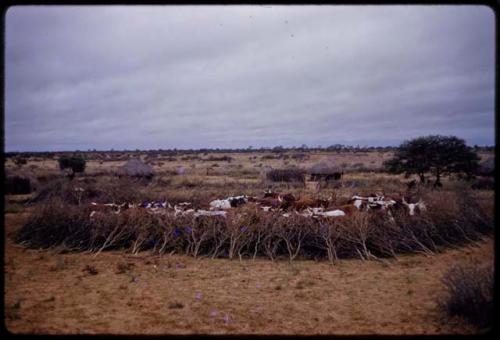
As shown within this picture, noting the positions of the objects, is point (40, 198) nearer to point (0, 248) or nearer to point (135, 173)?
point (135, 173)

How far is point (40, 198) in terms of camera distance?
13.5m

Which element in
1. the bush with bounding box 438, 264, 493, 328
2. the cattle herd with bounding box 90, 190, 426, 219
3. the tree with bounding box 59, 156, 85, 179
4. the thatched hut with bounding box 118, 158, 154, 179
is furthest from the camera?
the tree with bounding box 59, 156, 85, 179

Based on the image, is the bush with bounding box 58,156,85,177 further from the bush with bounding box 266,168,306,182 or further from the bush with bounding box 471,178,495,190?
the bush with bounding box 471,178,495,190

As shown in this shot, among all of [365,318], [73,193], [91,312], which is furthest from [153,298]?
[73,193]

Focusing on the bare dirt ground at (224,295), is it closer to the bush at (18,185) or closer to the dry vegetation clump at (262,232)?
the dry vegetation clump at (262,232)

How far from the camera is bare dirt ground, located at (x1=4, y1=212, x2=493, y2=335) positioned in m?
4.52

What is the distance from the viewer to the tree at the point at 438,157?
17.8 m

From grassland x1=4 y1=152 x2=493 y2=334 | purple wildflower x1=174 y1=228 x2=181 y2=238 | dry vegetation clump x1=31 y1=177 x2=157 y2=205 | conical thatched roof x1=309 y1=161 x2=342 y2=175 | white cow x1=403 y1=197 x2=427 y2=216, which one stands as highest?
conical thatched roof x1=309 y1=161 x2=342 y2=175

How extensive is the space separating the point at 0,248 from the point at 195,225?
4753 millimetres

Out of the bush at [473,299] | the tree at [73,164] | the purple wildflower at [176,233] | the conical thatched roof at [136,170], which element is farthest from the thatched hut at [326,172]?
the bush at [473,299]

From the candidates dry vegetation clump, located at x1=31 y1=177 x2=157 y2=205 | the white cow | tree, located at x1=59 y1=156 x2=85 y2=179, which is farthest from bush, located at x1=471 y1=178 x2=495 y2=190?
tree, located at x1=59 y1=156 x2=85 y2=179

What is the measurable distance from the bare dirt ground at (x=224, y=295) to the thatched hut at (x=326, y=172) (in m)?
13.4

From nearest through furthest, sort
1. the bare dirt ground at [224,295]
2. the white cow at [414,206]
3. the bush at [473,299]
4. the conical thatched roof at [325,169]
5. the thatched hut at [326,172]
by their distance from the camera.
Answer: the bush at [473,299] → the bare dirt ground at [224,295] → the white cow at [414,206] → the thatched hut at [326,172] → the conical thatched roof at [325,169]

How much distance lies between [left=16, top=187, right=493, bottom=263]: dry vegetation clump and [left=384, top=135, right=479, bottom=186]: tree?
9.53 meters
